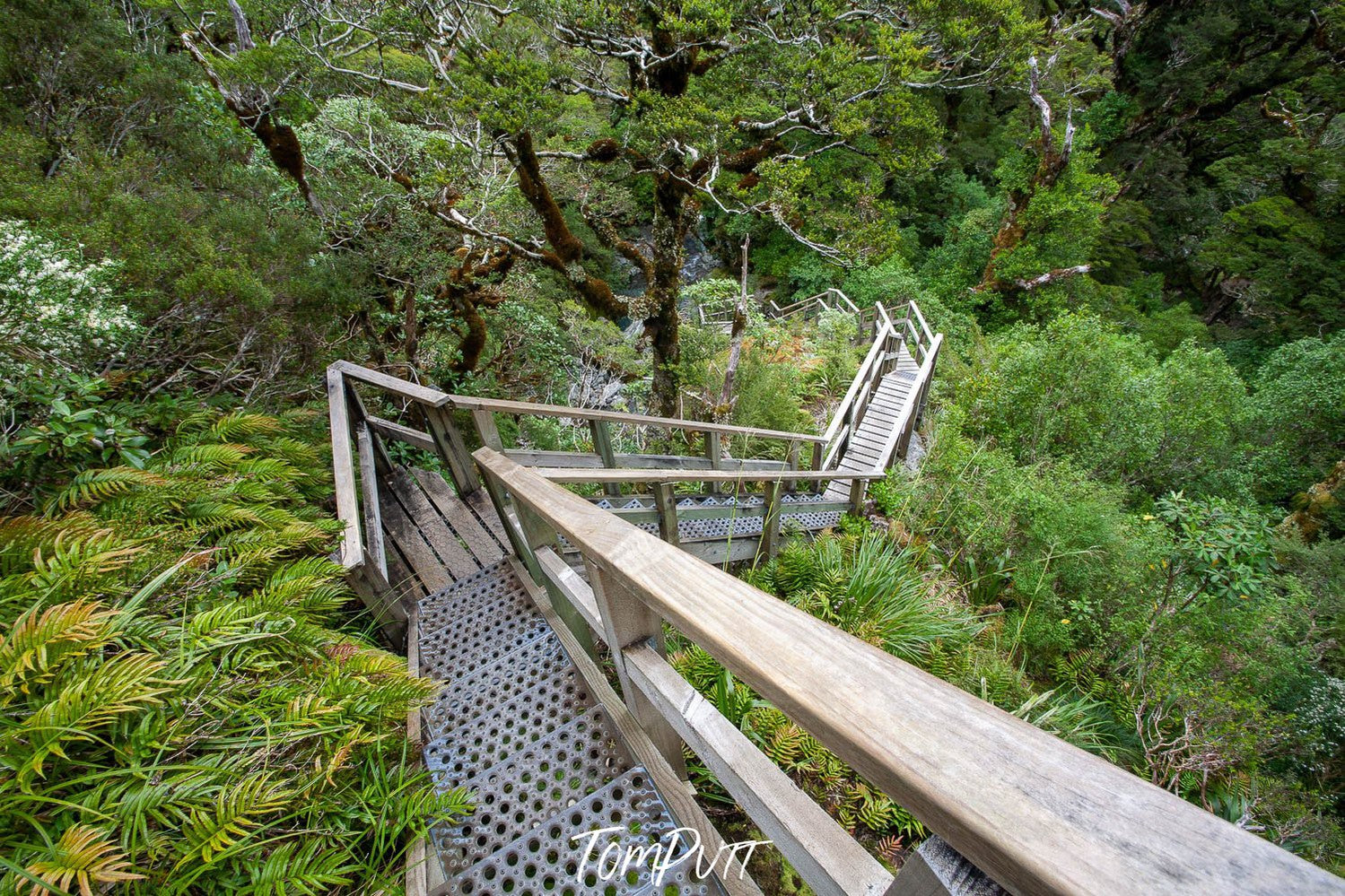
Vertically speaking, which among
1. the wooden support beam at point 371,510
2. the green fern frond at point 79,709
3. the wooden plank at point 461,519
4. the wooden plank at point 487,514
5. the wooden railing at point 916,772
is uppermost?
the wooden railing at point 916,772

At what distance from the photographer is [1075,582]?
533 cm

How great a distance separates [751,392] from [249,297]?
6.84 meters

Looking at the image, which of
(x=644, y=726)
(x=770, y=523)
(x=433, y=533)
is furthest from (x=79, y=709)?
(x=770, y=523)

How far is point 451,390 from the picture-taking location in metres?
6.52

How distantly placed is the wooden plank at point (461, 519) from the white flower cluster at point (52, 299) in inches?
68.0

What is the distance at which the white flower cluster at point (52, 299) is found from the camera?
6.85ft

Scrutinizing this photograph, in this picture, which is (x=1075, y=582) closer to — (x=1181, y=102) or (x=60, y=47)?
(x=60, y=47)

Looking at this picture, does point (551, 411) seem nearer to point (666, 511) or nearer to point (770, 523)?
point (666, 511)

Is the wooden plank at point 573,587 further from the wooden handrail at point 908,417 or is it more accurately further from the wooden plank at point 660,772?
the wooden handrail at point 908,417

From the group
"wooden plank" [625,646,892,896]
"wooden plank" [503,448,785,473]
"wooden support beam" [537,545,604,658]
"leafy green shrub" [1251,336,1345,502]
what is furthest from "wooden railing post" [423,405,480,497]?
"leafy green shrub" [1251,336,1345,502]

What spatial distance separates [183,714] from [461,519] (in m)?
2.19

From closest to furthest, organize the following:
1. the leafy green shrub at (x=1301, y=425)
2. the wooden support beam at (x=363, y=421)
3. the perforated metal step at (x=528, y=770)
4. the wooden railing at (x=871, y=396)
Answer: the perforated metal step at (x=528, y=770) → the wooden support beam at (x=363, y=421) → the wooden railing at (x=871, y=396) → the leafy green shrub at (x=1301, y=425)

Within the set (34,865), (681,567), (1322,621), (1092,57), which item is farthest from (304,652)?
(1092,57)

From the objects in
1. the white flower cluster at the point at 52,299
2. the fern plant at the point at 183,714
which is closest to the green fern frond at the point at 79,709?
the fern plant at the point at 183,714
